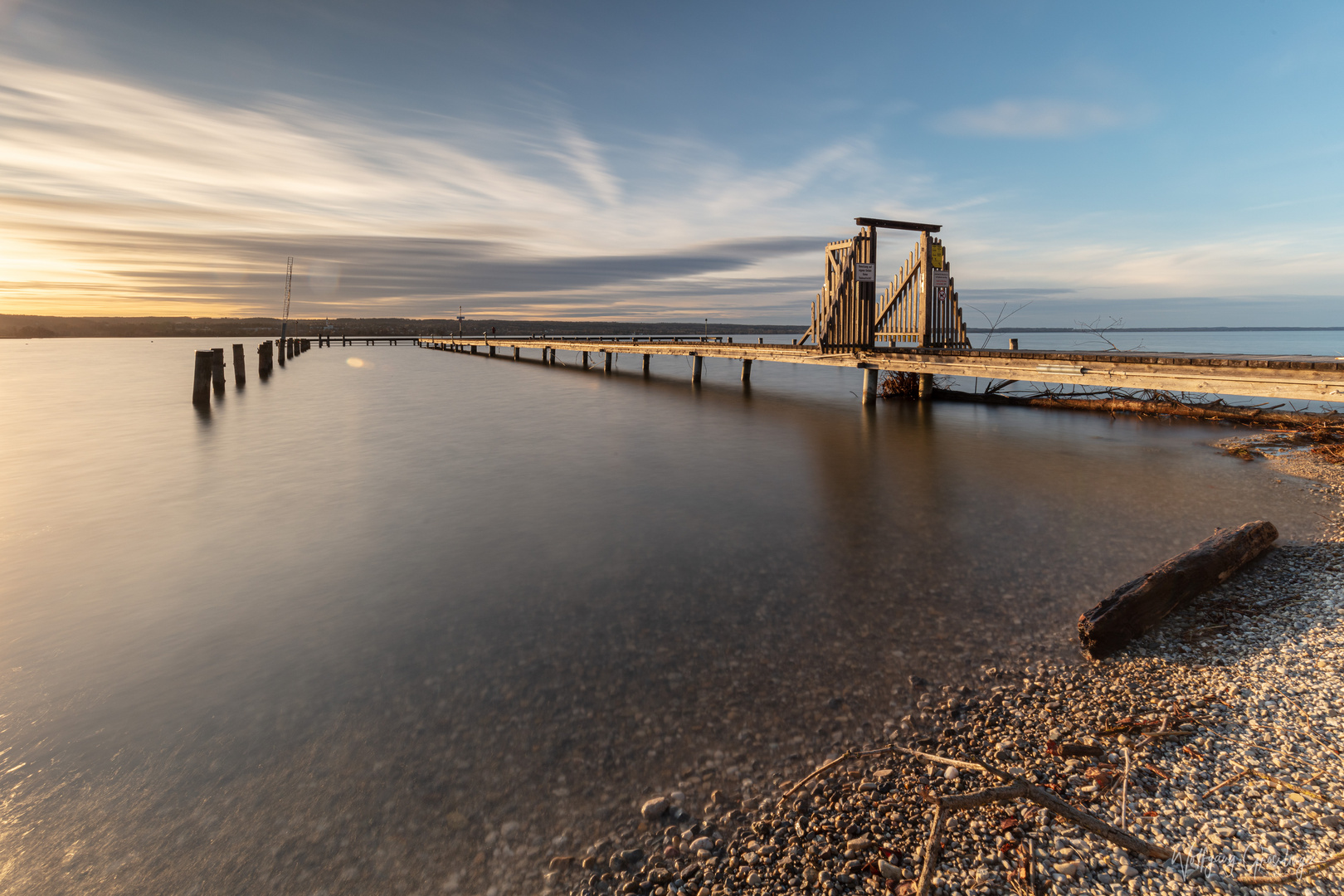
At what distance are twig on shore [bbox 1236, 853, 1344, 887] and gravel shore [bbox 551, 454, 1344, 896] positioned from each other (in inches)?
0.7

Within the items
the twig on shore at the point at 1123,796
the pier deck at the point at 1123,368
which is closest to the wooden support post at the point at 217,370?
the pier deck at the point at 1123,368

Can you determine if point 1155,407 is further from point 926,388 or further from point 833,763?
point 833,763

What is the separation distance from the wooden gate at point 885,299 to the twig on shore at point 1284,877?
20.0 m

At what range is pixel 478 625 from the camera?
6379 millimetres

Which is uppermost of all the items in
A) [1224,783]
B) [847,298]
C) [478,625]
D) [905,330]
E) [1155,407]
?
[847,298]

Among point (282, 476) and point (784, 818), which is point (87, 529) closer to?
point (282, 476)

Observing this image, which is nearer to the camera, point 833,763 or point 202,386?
point 833,763

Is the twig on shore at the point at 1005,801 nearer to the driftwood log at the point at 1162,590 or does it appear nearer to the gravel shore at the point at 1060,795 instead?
the gravel shore at the point at 1060,795

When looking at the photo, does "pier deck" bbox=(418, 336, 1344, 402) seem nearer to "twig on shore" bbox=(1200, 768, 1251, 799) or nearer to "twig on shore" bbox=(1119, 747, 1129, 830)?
"twig on shore" bbox=(1200, 768, 1251, 799)

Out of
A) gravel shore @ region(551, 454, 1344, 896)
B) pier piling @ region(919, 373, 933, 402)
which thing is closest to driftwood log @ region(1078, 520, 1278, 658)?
gravel shore @ region(551, 454, 1344, 896)

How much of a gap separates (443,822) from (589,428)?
1754cm

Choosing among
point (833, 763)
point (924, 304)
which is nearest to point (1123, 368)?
point (924, 304)

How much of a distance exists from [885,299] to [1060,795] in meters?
21.7

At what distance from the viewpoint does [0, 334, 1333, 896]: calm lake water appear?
3.82 meters
